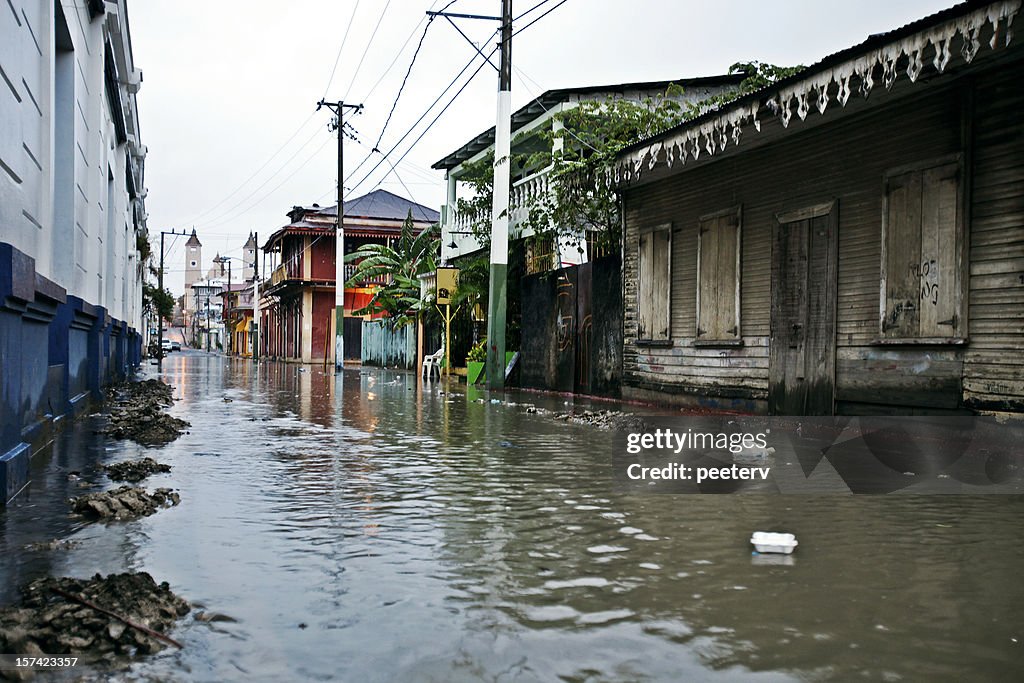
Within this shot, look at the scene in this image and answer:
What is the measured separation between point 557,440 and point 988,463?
426 centimetres

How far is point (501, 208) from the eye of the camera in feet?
66.9

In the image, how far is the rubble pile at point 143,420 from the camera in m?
9.91

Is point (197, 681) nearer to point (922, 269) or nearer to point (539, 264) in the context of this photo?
point (922, 269)

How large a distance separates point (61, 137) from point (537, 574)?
9.63 m

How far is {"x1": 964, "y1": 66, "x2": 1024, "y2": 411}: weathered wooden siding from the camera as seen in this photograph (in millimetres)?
9227

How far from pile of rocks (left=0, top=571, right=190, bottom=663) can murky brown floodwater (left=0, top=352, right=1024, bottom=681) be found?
0.12 m

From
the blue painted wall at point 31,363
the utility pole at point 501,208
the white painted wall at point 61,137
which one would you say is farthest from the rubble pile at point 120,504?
the utility pole at point 501,208

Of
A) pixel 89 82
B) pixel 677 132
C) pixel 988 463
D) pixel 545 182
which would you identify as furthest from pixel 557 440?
pixel 545 182

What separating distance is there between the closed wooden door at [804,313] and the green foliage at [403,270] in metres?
21.5

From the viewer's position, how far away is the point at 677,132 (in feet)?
43.9

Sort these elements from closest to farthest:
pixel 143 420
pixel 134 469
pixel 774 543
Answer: pixel 774 543 < pixel 134 469 < pixel 143 420

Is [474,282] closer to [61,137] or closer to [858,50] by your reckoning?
[61,137]

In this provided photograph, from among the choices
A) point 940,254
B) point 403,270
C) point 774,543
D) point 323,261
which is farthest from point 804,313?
point 323,261

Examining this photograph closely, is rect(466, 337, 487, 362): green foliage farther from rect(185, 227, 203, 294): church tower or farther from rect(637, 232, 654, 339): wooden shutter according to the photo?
rect(185, 227, 203, 294): church tower
